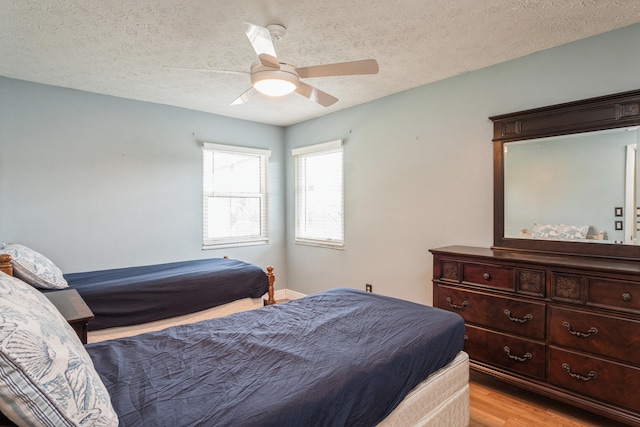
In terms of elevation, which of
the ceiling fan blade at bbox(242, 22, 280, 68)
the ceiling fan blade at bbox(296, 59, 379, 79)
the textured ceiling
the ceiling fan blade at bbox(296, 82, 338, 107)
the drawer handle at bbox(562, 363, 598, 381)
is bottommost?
the drawer handle at bbox(562, 363, 598, 381)

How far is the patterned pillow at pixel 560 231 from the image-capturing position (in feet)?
8.13

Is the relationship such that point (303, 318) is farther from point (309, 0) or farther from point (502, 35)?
point (502, 35)

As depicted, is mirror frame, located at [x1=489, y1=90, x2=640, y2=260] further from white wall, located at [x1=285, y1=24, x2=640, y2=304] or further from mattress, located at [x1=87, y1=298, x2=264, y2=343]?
mattress, located at [x1=87, y1=298, x2=264, y2=343]

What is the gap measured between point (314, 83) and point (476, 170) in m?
1.73

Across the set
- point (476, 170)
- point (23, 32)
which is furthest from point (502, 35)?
point (23, 32)

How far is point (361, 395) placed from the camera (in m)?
1.27

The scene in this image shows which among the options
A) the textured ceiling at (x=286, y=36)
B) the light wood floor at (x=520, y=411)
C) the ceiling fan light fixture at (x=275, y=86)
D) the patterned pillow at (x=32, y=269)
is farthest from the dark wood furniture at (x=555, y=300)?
the patterned pillow at (x=32, y=269)

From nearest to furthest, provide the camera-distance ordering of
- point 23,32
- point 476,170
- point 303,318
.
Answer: point 303,318, point 23,32, point 476,170

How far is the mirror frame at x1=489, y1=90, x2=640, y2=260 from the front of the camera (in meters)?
2.28

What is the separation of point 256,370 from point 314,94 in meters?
1.83

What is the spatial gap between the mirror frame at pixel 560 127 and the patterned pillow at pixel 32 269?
11.5 ft

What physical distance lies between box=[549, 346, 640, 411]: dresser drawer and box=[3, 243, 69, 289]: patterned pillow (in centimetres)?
353

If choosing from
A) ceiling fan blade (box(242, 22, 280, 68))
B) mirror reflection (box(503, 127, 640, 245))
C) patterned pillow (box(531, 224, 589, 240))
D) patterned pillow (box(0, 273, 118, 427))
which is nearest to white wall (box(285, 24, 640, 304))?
mirror reflection (box(503, 127, 640, 245))

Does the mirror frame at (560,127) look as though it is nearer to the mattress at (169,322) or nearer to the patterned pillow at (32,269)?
the mattress at (169,322)
